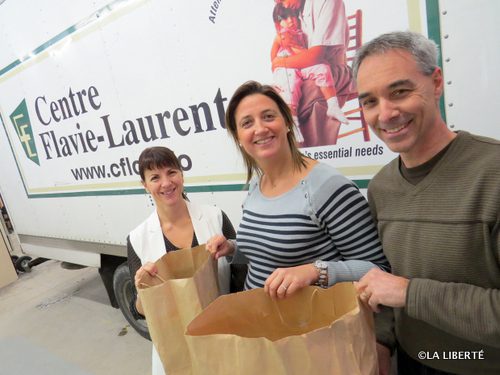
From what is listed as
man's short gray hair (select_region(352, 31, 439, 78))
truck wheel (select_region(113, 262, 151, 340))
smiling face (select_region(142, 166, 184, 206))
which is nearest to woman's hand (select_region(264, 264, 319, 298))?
man's short gray hair (select_region(352, 31, 439, 78))

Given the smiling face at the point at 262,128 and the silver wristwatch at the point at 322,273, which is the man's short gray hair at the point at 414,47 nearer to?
the smiling face at the point at 262,128

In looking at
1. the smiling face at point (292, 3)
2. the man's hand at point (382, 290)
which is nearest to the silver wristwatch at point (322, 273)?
the man's hand at point (382, 290)

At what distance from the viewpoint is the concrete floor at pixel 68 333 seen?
286 centimetres

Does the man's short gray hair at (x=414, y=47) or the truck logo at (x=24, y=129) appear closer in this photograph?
the man's short gray hair at (x=414, y=47)

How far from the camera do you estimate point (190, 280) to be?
0.99 m

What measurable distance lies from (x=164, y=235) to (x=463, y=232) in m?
1.21

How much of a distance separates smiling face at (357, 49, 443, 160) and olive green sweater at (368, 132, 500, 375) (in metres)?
0.08

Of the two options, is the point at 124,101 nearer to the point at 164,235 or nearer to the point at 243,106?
the point at 164,235

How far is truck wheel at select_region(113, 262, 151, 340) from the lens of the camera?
2.90 meters

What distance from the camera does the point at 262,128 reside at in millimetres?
1119

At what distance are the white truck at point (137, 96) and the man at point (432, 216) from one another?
47cm

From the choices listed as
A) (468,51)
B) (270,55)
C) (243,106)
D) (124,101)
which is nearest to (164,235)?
(243,106)

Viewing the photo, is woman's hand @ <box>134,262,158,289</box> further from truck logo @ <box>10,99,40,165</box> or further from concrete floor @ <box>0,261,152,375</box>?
truck logo @ <box>10,99,40,165</box>

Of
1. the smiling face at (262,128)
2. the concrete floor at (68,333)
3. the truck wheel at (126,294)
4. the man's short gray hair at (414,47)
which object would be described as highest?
the man's short gray hair at (414,47)
